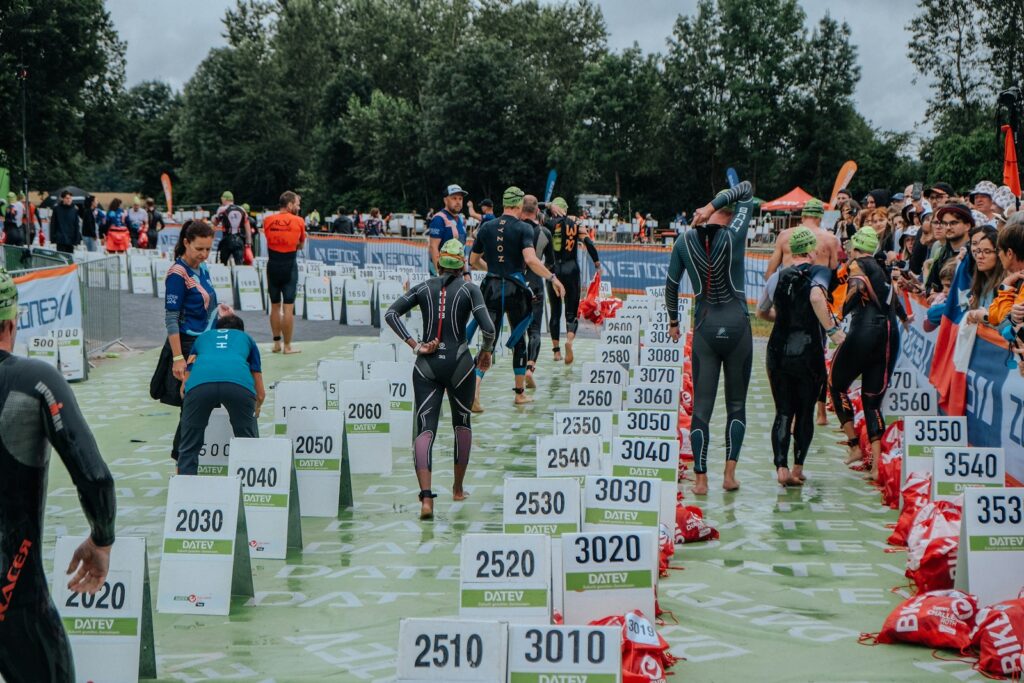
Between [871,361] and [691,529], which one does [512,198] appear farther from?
[691,529]

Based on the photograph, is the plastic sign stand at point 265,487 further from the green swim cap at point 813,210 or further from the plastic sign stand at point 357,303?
the plastic sign stand at point 357,303

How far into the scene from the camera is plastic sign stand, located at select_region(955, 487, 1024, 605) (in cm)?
639

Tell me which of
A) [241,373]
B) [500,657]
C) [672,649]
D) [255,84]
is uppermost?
[255,84]

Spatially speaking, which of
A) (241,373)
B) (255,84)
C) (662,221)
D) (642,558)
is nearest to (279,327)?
(241,373)

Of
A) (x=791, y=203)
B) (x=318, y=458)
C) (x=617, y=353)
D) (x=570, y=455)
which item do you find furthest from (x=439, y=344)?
(x=791, y=203)

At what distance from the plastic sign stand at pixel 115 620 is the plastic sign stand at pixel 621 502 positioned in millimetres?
2692

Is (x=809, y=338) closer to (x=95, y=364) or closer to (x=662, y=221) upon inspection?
(x=95, y=364)

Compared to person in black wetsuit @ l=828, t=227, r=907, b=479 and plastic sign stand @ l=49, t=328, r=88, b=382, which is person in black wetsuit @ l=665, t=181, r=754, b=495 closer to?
person in black wetsuit @ l=828, t=227, r=907, b=479

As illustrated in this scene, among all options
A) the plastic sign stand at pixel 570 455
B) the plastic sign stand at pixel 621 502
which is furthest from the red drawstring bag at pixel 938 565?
the plastic sign stand at pixel 570 455

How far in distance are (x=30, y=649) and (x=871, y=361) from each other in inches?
308

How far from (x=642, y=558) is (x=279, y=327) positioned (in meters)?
12.7

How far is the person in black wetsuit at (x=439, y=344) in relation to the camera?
889 cm

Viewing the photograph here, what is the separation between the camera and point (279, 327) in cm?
1797

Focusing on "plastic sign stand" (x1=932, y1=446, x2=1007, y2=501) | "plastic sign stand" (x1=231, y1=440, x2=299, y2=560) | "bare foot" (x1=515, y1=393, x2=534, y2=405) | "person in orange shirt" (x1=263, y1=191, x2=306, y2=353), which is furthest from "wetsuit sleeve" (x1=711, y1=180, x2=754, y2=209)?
"person in orange shirt" (x1=263, y1=191, x2=306, y2=353)
